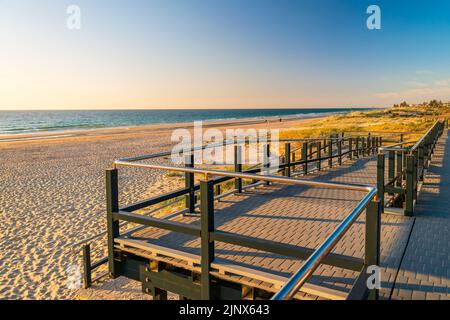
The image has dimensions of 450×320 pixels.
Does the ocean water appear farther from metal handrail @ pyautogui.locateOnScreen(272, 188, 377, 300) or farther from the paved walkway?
metal handrail @ pyautogui.locateOnScreen(272, 188, 377, 300)

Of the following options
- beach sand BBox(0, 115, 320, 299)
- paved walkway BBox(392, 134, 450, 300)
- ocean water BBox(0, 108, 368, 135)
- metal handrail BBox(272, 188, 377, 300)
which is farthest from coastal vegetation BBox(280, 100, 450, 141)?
ocean water BBox(0, 108, 368, 135)

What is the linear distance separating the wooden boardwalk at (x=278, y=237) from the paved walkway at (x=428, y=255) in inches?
4.4

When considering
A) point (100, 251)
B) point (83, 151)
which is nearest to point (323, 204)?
point (100, 251)

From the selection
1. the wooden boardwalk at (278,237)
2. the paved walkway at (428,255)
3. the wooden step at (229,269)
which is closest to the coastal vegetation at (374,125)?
the paved walkway at (428,255)

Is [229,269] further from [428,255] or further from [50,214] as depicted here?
[50,214]

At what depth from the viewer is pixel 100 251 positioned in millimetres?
8578

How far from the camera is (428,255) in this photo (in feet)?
14.1

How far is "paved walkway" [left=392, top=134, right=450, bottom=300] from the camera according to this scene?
3506mm

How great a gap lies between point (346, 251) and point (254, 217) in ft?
5.49

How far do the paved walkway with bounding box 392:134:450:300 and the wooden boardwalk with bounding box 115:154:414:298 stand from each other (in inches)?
4.4

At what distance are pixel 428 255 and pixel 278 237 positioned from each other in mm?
1680

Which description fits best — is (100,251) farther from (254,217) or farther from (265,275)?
(265,275)

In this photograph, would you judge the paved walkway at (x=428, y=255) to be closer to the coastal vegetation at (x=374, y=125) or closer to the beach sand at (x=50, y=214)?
the beach sand at (x=50, y=214)
